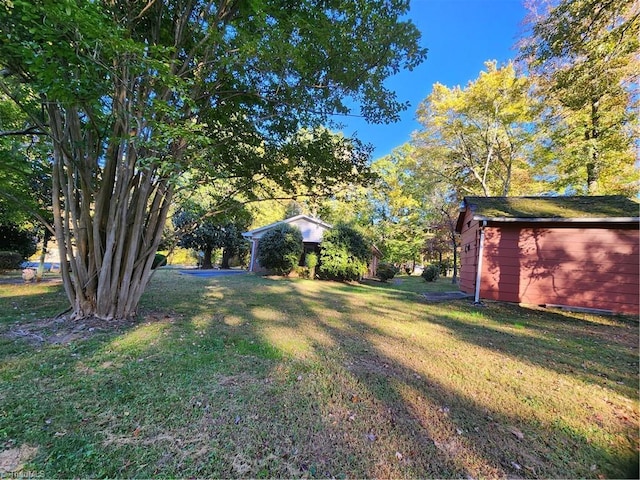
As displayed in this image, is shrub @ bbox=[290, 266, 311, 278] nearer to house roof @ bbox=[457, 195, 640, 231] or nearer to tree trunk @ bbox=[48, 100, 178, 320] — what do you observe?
house roof @ bbox=[457, 195, 640, 231]

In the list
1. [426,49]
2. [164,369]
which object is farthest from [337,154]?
[164,369]

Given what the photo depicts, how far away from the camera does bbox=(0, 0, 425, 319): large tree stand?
369 centimetres

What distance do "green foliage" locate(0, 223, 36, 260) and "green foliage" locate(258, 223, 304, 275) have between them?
10.9 m

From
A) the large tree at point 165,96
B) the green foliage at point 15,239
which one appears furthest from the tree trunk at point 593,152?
the green foliage at point 15,239

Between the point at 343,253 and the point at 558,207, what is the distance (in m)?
8.73

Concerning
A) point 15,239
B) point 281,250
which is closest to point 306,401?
point 281,250

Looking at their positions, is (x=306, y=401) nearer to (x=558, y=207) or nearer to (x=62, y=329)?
(x=62, y=329)

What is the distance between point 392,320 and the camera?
6.16m

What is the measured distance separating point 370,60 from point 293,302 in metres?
5.90

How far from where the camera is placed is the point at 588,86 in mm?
7082

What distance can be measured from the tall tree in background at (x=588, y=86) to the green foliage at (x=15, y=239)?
19703mm

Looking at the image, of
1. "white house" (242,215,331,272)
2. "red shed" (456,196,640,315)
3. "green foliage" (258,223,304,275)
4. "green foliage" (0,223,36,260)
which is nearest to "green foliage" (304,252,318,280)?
"green foliage" (258,223,304,275)

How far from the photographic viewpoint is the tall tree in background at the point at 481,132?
1350cm

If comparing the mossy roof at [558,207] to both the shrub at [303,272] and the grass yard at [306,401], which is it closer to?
the grass yard at [306,401]
